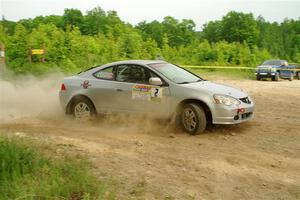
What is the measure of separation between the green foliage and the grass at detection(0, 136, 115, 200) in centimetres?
1252

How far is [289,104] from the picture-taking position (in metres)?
12.2

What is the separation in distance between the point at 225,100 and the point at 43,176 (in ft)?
13.7

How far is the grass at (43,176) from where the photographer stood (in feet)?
15.2

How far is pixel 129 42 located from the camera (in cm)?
2934

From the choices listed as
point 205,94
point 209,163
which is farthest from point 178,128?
point 209,163

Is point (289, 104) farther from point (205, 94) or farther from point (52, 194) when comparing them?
point (52, 194)

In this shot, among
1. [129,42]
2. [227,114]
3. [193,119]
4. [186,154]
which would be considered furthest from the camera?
[129,42]

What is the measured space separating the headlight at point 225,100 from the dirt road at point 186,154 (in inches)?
25.7

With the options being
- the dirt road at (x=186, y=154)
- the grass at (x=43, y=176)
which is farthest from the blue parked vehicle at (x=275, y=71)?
the grass at (x=43, y=176)

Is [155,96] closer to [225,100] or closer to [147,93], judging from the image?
[147,93]

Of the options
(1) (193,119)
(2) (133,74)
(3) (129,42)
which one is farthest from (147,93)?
(3) (129,42)

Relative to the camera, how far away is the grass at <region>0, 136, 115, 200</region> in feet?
15.2

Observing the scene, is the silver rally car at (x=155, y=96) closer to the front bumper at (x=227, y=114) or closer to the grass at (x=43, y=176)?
the front bumper at (x=227, y=114)

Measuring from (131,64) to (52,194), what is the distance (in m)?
4.78
